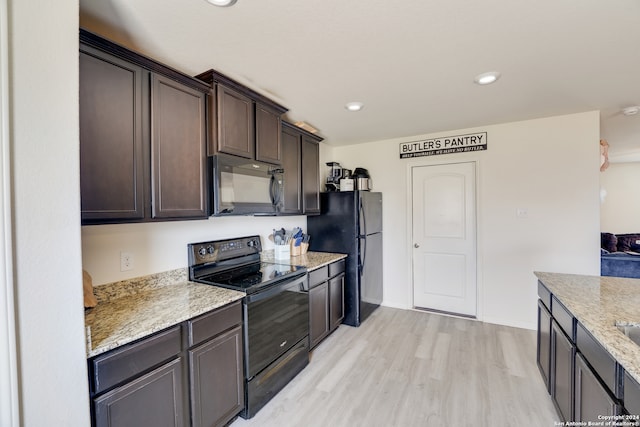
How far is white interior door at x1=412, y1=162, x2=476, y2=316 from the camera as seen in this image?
3.44 meters

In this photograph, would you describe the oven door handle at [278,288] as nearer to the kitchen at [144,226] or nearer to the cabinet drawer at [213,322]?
the cabinet drawer at [213,322]

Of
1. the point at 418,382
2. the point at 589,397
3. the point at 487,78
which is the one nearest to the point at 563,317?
the point at 589,397

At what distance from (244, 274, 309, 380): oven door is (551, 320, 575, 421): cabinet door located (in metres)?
1.78

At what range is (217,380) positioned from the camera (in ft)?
5.29

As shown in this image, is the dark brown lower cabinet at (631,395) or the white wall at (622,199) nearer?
the dark brown lower cabinet at (631,395)

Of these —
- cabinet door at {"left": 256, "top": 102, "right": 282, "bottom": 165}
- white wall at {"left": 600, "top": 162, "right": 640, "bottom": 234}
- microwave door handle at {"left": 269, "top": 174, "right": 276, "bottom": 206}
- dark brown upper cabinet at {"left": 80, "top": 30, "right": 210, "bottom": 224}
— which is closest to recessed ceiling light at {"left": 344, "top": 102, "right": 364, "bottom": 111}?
cabinet door at {"left": 256, "top": 102, "right": 282, "bottom": 165}

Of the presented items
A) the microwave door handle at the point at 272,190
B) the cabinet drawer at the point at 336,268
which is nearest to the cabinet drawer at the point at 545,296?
the cabinet drawer at the point at 336,268

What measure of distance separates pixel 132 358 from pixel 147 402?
25cm

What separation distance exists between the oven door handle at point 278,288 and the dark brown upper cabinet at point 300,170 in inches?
28.1

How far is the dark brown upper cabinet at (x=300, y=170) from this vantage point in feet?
9.01

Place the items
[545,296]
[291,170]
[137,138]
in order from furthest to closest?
1. [291,170]
2. [545,296]
3. [137,138]

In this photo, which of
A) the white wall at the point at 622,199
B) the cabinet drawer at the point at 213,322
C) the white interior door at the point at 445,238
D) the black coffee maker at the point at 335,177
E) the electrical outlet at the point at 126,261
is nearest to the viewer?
the cabinet drawer at the point at 213,322

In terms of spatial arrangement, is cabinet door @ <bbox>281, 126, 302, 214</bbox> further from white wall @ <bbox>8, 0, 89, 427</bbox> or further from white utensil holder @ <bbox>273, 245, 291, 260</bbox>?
white wall @ <bbox>8, 0, 89, 427</bbox>

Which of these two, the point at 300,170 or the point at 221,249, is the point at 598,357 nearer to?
the point at 221,249
